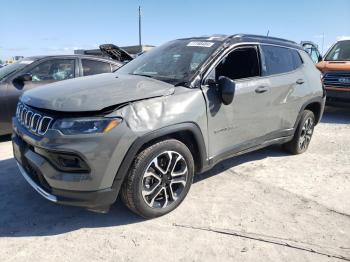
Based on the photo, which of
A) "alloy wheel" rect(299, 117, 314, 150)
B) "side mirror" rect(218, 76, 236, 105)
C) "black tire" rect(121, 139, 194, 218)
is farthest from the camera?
"alloy wheel" rect(299, 117, 314, 150)

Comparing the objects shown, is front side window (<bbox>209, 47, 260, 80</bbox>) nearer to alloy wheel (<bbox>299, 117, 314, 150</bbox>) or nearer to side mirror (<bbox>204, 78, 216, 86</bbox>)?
side mirror (<bbox>204, 78, 216, 86</bbox>)

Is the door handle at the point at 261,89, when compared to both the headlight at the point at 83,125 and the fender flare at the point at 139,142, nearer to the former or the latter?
the fender flare at the point at 139,142

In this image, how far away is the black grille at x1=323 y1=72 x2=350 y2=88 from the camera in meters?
7.96

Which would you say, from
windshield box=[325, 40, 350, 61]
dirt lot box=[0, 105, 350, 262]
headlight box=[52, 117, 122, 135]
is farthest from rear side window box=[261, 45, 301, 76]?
windshield box=[325, 40, 350, 61]

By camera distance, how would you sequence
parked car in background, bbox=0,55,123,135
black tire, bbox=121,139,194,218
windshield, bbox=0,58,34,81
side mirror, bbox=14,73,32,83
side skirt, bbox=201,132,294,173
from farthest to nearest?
windshield, bbox=0,58,34,81 < side mirror, bbox=14,73,32,83 < parked car in background, bbox=0,55,123,135 < side skirt, bbox=201,132,294,173 < black tire, bbox=121,139,194,218

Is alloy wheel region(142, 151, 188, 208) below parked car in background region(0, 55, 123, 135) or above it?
below

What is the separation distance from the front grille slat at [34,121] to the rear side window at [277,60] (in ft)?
8.67

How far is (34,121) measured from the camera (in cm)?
291

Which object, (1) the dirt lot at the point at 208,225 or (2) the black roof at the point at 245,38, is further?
(2) the black roof at the point at 245,38

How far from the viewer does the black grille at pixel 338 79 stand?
7957 mm

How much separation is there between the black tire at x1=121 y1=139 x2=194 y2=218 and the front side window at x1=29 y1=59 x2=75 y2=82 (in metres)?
3.76

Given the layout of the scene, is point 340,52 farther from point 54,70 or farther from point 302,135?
point 54,70

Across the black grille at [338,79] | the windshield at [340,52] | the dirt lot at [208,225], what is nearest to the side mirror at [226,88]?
the dirt lot at [208,225]

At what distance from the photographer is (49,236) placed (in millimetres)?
2898
